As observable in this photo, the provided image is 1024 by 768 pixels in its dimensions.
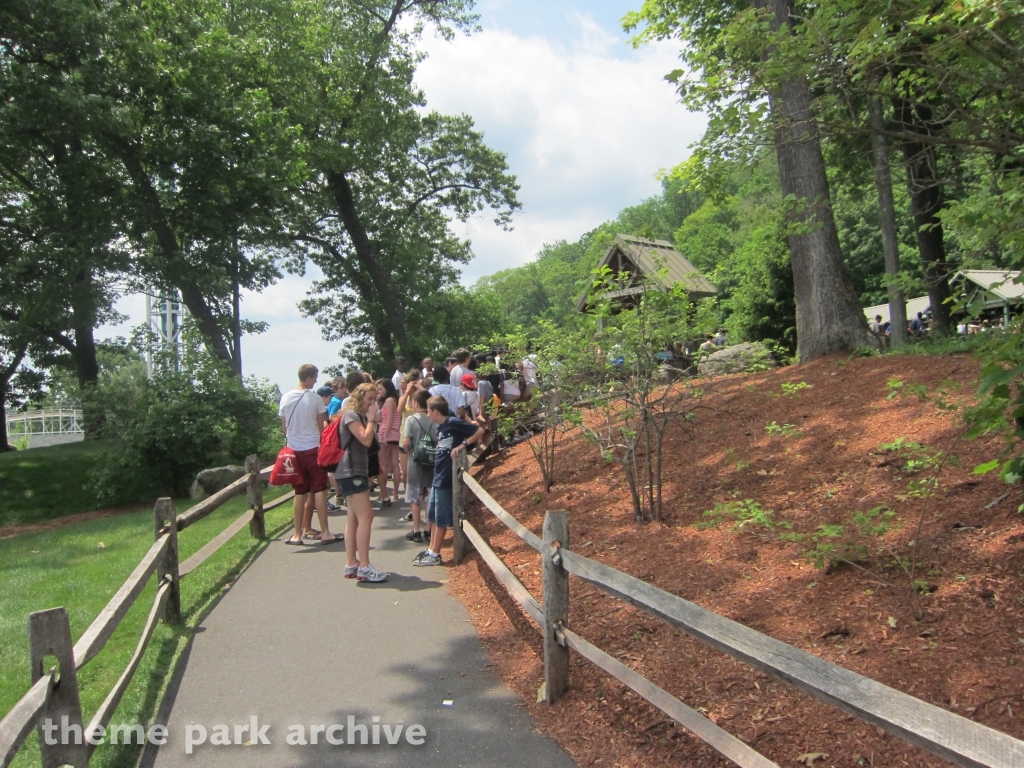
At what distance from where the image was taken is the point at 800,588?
16.1 ft

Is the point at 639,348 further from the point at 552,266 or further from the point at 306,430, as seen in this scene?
the point at 552,266

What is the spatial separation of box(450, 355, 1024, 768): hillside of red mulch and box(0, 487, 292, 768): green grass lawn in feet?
7.47

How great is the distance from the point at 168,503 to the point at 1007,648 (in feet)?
19.4

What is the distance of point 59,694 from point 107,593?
15.5ft

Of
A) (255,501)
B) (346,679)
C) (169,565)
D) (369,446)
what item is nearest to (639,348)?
(369,446)

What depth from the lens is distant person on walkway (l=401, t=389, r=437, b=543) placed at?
876 cm

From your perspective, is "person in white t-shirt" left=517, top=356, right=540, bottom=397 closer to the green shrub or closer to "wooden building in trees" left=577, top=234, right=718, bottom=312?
"wooden building in trees" left=577, top=234, right=718, bottom=312

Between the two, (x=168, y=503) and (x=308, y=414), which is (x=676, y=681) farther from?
(x=308, y=414)

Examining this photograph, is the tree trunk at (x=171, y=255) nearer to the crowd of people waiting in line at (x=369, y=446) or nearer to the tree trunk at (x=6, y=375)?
the crowd of people waiting in line at (x=369, y=446)

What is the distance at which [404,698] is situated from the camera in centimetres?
484

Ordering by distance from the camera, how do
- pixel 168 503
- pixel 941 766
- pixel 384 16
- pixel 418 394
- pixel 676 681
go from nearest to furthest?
1. pixel 941 766
2. pixel 676 681
3. pixel 168 503
4. pixel 418 394
5. pixel 384 16

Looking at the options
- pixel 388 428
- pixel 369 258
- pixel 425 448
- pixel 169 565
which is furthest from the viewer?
pixel 369 258

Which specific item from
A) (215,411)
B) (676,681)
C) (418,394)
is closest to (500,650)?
(676,681)

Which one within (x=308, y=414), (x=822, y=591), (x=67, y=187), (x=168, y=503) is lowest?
(x=822, y=591)
